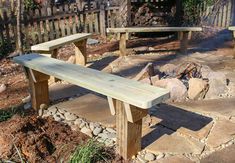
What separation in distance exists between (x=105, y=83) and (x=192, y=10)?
24.3 ft

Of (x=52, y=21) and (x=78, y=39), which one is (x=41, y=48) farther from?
(x=52, y=21)

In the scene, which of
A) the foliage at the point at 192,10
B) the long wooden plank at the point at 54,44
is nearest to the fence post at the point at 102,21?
the foliage at the point at 192,10

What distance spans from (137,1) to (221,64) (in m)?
4.65

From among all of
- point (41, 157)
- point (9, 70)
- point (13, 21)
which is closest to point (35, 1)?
point (13, 21)

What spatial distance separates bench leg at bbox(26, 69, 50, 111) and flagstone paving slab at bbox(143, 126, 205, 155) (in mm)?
1560

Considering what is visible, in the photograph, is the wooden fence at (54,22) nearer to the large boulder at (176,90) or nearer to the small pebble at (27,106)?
the small pebble at (27,106)

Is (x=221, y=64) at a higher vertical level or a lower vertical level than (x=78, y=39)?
lower

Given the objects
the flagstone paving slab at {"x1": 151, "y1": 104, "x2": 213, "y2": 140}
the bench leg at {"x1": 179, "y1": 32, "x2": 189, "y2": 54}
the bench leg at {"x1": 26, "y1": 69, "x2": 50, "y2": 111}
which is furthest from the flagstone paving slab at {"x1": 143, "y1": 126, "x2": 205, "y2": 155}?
the bench leg at {"x1": 179, "y1": 32, "x2": 189, "y2": 54}

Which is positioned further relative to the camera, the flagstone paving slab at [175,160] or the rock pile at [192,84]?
the rock pile at [192,84]

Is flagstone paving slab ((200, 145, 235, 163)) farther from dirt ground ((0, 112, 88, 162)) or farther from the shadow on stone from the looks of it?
dirt ground ((0, 112, 88, 162))

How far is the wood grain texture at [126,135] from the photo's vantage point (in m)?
3.15

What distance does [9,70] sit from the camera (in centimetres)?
718

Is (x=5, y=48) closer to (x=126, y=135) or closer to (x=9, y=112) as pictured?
(x=9, y=112)

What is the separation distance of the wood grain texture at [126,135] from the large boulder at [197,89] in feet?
5.43
